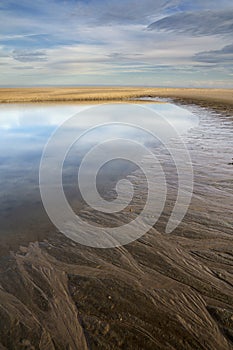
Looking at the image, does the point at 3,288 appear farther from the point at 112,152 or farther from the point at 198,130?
the point at 198,130

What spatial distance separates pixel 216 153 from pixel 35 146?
31.6 ft

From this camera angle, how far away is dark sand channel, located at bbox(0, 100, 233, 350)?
135 inches

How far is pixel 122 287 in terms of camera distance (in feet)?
13.9

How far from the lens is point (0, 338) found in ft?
11.1

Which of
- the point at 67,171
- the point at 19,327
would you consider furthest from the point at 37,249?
the point at 67,171

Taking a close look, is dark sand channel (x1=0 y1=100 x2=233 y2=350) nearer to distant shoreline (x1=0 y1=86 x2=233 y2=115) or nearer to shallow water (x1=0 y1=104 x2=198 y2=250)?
shallow water (x1=0 y1=104 x2=198 y2=250)

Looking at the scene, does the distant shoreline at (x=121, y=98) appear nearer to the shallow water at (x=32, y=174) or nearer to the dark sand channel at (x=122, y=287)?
the shallow water at (x=32, y=174)

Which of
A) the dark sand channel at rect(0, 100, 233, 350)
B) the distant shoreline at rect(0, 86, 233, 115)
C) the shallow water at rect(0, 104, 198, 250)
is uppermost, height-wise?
the distant shoreline at rect(0, 86, 233, 115)

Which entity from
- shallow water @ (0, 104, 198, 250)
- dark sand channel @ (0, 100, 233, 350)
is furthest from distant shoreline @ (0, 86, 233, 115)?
dark sand channel @ (0, 100, 233, 350)

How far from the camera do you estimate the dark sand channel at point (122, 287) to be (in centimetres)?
342

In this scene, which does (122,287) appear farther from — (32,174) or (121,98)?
(121,98)

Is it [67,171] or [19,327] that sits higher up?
[67,171]

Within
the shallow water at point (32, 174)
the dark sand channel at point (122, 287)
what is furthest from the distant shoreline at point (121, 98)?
the dark sand channel at point (122, 287)

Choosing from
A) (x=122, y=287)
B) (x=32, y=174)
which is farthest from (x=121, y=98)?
(x=122, y=287)
